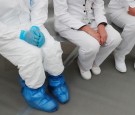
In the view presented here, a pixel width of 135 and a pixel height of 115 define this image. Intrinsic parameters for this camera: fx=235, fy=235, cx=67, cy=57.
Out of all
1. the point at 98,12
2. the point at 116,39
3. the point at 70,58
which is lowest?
the point at 70,58

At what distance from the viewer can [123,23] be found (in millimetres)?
1748

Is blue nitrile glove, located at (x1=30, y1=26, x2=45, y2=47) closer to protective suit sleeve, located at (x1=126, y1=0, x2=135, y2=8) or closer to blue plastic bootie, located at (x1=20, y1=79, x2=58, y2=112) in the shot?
blue plastic bootie, located at (x1=20, y1=79, x2=58, y2=112)

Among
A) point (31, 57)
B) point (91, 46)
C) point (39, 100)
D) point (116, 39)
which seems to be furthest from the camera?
point (116, 39)

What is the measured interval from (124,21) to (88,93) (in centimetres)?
60

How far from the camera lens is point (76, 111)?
1.44m

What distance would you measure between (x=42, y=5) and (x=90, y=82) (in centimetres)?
63

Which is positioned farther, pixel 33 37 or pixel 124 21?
pixel 124 21

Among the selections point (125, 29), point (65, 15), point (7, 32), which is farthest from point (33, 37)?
point (125, 29)

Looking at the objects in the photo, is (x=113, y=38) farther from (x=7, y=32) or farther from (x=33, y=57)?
(x=7, y=32)

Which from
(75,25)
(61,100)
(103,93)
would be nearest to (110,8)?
(75,25)

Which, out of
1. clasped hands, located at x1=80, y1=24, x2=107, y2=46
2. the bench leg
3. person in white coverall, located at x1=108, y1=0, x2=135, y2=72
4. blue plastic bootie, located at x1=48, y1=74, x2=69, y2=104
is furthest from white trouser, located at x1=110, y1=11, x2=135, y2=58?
blue plastic bootie, located at x1=48, y1=74, x2=69, y2=104

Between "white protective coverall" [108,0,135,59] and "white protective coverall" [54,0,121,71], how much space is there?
13cm

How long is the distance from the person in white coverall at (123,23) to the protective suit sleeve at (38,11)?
0.60m

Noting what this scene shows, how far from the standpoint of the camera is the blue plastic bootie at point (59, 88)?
147 centimetres
